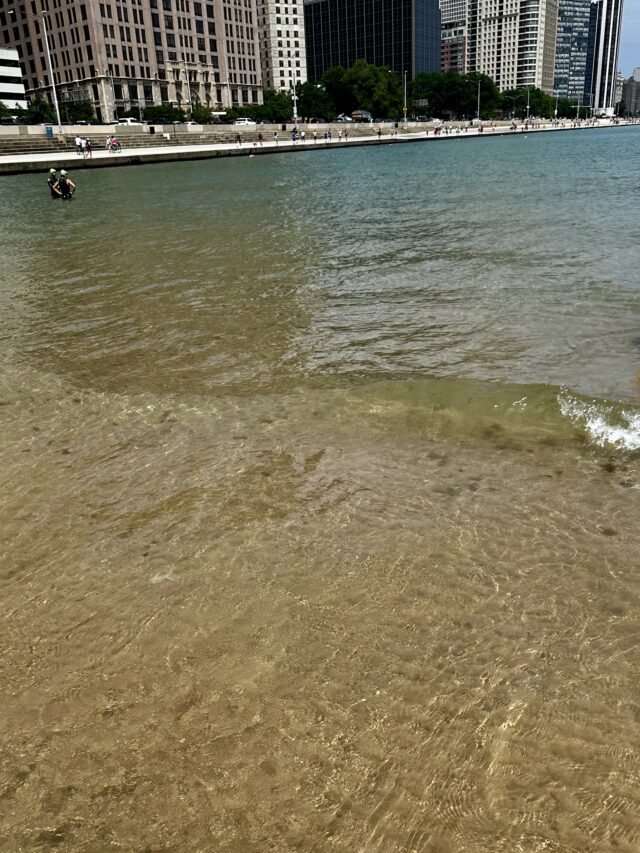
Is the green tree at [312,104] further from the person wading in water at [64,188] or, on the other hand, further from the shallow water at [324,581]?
Answer: the shallow water at [324,581]

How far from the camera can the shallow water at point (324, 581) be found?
9.25 feet

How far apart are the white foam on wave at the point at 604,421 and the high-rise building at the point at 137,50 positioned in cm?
13023

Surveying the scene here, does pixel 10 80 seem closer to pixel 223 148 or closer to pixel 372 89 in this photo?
pixel 223 148

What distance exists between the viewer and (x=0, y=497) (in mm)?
5383

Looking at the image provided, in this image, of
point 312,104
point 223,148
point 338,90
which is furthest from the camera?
point 338,90

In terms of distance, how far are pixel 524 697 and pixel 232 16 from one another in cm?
17851

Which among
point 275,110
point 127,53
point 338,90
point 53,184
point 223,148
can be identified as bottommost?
point 53,184

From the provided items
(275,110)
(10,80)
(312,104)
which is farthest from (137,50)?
(312,104)

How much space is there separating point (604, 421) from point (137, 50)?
151 metres

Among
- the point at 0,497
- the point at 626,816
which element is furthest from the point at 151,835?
the point at 0,497

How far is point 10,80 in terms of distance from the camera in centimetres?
13125

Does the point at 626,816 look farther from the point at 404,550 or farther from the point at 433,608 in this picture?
the point at 404,550

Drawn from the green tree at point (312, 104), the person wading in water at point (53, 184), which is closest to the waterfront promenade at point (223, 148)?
the green tree at point (312, 104)

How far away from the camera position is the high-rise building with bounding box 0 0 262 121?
411 ft
